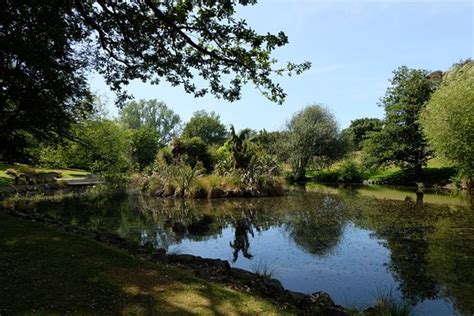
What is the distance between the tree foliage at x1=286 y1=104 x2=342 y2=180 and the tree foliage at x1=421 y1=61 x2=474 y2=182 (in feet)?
51.3

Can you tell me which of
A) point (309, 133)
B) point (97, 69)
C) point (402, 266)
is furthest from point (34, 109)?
point (309, 133)

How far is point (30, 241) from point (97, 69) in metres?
5.58

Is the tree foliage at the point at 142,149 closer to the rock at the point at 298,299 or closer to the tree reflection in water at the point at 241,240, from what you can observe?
the tree reflection in water at the point at 241,240

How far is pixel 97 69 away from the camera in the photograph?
452 inches

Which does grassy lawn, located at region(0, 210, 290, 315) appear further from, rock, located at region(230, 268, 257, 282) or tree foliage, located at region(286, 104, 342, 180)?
tree foliage, located at region(286, 104, 342, 180)

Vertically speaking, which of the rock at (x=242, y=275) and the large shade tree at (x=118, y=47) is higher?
the large shade tree at (x=118, y=47)

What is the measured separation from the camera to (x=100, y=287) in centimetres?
586

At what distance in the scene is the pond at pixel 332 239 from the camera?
777 centimetres

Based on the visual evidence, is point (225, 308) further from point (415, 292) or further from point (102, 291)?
point (415, 292)

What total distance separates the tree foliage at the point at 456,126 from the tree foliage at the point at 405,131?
7221mm

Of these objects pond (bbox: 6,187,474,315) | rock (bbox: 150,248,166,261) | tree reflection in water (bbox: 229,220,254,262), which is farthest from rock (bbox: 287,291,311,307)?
tree reflection in water (bbox: 229,220,254,262)

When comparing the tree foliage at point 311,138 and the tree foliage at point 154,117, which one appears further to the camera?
the tree foliage at point 154,117

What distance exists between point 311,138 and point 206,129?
131ft

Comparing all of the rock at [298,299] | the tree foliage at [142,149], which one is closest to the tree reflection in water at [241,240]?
the rock at [298,299]
